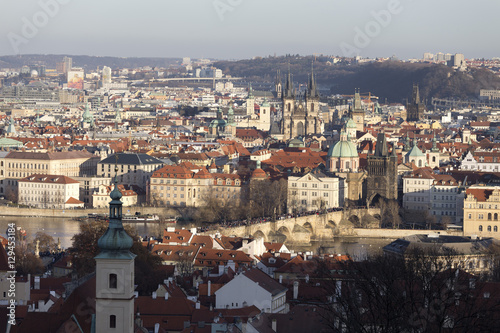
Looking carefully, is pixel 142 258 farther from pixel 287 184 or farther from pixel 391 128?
pixel 391 128

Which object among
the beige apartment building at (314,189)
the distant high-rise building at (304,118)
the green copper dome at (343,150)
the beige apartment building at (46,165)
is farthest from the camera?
the distant high-rise building at (304,118)

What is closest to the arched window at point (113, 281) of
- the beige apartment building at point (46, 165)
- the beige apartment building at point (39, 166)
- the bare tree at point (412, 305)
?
the bare tree at point (412, 305)

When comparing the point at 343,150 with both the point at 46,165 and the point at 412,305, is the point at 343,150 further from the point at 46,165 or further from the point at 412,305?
the point at 412,305

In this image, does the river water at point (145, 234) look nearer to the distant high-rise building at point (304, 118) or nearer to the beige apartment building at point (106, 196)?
the beige apartment building at point (106, 196)

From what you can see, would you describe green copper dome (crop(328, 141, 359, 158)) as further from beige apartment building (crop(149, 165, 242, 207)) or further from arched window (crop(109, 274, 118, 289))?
arched window (crop(109, 274, 118, 289))

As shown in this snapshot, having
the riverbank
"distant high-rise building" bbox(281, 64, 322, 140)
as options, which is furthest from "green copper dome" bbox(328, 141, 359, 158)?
"distant high-rise building" bbox(281, 64, 322, 140)

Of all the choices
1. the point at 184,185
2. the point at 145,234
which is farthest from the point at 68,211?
the point at 145,234

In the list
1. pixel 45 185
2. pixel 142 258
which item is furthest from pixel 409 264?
pixel 45 185
